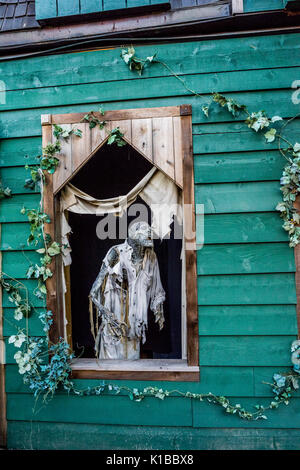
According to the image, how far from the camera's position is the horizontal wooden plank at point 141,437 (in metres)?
3.08

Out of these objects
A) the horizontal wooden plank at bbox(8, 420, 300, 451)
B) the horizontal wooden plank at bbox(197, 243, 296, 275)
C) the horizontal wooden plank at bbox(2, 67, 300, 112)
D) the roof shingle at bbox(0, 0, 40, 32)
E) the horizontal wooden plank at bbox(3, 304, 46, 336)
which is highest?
the roof shingle at bbox(0, 0, 40, 32)

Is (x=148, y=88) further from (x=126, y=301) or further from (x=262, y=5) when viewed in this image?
(x=126, y=301)

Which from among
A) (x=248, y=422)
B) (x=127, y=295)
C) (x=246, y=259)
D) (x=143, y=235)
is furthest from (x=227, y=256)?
(x=248, y=422)

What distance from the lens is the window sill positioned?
123 inches

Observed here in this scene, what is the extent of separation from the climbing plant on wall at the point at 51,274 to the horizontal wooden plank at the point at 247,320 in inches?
7.2

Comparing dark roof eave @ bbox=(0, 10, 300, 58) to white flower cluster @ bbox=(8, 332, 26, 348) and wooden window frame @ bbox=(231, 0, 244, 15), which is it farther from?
white flower cluster @ bbox=(8, 332, 26, 348)

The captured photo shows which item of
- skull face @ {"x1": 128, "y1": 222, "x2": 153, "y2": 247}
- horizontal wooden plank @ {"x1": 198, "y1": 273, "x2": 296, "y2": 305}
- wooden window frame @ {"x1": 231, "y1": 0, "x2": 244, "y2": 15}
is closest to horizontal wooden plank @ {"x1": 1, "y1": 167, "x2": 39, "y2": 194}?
skull face @ {"x1": 128, "y1": 222, "x2": 153, "y2": 247}

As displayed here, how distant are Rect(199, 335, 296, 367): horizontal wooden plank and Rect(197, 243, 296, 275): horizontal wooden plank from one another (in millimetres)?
529

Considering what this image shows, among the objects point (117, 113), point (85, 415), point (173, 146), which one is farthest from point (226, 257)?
point (85, 415)

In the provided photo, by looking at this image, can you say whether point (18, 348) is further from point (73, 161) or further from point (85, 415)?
point (73, 161)

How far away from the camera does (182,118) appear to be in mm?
3164

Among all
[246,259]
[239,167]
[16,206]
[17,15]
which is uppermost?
[17,15]

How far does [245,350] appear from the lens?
3.09m

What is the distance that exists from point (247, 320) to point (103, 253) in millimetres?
2288
